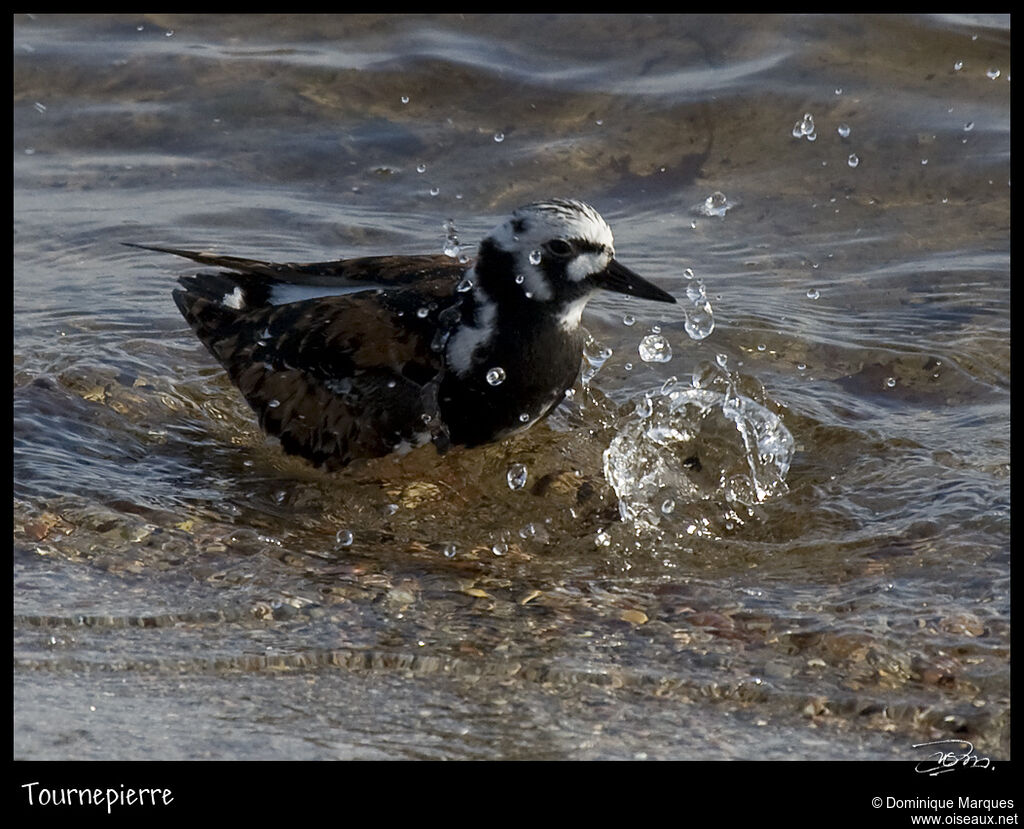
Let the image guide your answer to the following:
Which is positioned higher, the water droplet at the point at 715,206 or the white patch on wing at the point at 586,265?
the water droplet at the point at 715,206

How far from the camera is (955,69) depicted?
778cm

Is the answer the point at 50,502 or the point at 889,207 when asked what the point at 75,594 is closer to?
the point at 50,502

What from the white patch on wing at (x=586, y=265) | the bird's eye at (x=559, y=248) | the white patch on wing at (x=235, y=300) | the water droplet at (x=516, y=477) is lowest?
the water droplet at (x=516, y=477)

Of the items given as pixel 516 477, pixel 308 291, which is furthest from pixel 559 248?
pixel 308 291

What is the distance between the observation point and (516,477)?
4.56 m

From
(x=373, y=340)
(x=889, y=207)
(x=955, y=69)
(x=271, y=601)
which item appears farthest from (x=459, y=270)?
(x=955, y=69)

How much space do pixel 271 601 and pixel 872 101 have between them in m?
5.02

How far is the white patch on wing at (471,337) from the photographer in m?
4.34

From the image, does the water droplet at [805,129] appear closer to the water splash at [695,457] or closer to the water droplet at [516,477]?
the water splash at [695,457]

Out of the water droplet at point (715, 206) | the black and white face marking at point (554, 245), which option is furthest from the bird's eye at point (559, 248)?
the water droplet at point (715, 206)

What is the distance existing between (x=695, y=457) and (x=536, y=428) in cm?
57
